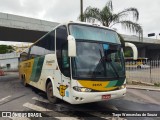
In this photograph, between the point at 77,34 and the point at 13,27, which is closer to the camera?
the point at 77,34

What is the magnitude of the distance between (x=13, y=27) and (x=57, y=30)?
12326 mm

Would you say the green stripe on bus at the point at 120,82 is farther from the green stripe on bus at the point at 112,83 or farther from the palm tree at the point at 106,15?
the palm tree at the point at 106,15

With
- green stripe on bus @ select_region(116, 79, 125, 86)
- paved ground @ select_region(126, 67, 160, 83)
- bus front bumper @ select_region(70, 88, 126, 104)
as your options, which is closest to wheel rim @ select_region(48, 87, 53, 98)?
bus front bumper @ select_region(70, 88, 126, 104)

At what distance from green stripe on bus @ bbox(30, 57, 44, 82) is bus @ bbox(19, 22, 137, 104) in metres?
2.04

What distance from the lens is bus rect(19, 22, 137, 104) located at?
271 inches

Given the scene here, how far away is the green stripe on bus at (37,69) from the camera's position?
1069 cm

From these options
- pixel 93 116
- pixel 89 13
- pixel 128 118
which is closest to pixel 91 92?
pixel 93 116

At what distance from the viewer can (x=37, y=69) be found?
11.3 m

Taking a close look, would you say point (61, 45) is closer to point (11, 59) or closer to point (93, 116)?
point (93, 116)

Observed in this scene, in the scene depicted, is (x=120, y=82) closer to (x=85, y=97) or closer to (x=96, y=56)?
(x=96, y=56)

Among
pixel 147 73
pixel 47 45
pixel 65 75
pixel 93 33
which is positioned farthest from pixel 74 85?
pixel 147 73

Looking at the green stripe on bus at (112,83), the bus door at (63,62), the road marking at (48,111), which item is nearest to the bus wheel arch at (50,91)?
the road marking at (48,111)

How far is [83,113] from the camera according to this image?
716 cm

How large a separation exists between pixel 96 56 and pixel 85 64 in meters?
0.52
